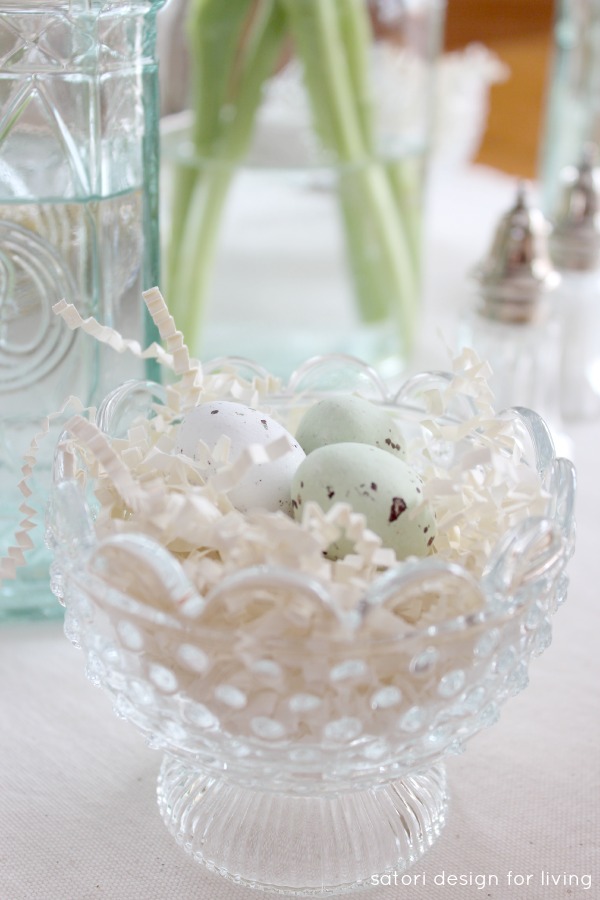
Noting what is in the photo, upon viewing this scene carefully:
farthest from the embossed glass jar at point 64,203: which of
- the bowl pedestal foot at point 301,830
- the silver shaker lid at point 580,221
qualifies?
the silver shaker lid at point 580,221

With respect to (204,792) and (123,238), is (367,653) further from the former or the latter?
(123,238)

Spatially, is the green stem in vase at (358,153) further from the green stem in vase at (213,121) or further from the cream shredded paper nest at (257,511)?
the cream shredded paper nest at (257,511)

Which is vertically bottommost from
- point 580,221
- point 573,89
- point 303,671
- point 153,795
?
point 153,795

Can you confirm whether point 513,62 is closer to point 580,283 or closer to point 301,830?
Answer: point 580,283

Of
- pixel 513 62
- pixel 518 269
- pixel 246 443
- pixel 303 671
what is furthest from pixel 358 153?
pixel 513 62

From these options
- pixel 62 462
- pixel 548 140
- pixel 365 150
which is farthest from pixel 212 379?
pixel 548 140

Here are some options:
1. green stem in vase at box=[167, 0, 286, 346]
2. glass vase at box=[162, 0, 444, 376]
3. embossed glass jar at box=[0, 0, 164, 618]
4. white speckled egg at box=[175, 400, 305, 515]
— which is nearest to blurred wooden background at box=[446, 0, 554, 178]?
glass vase at box=[162, 0, 444, 376]
